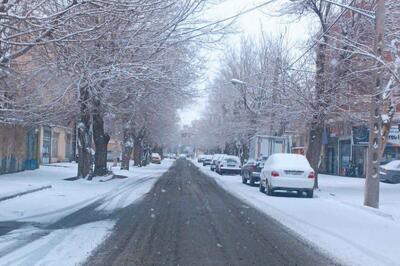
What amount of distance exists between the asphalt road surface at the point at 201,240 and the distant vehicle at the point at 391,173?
2231cm

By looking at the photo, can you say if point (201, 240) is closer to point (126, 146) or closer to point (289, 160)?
point (289, 160)

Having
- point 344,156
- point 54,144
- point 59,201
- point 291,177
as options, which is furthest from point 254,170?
point 54,144

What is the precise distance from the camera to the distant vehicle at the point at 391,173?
125 ft

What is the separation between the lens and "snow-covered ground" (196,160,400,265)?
35.2 ft

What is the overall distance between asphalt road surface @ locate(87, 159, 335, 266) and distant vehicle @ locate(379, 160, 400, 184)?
2231 centimetres

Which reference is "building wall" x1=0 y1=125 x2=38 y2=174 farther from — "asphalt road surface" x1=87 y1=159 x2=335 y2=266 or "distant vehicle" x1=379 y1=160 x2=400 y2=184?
"distant vehicle" x1=379 y1=160 x2=400 y2=184

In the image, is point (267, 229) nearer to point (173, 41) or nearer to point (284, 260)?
point (284, 260)

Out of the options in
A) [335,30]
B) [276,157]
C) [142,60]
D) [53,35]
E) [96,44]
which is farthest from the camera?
[335,30]

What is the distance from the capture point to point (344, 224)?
15.1 meters

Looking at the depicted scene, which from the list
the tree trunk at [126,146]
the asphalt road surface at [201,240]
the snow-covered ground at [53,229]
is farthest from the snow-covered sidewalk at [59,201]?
the tree trunk at [126,146]

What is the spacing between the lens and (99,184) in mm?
29656

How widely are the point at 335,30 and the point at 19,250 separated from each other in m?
21.2

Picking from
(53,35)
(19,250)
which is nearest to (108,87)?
(53,35)

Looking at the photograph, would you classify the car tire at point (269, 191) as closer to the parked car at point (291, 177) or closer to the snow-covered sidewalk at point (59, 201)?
the parked car at point (291, 177)
